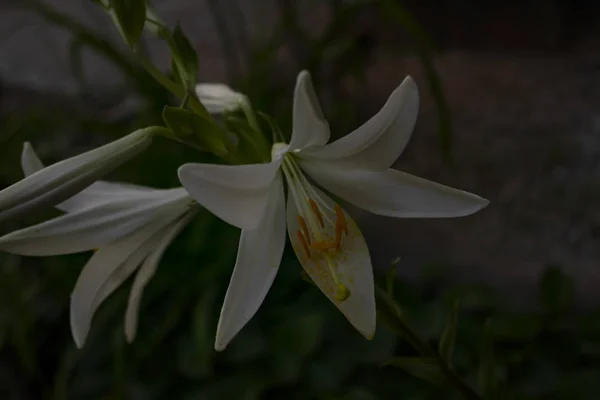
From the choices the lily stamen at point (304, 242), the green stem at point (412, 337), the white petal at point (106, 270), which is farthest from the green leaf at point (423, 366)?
the white petal at point (106, 270)

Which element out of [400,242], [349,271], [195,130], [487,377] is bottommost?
[400,242]

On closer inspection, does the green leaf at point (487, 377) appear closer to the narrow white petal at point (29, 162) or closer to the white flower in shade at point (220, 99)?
the white flower in shade at point (220, 99)

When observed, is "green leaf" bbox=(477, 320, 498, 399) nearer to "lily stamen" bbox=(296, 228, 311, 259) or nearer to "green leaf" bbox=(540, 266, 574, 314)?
"lily stamen" bbox=(296, 228, 311, 259)

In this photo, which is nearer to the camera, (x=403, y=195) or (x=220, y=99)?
(x=403, y=195)

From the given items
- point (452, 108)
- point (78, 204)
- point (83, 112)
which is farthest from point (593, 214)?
point (83, 112)

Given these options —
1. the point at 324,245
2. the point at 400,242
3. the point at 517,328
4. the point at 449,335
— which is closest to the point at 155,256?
the point at 324,245

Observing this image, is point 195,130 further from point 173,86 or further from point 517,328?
point 517,328
